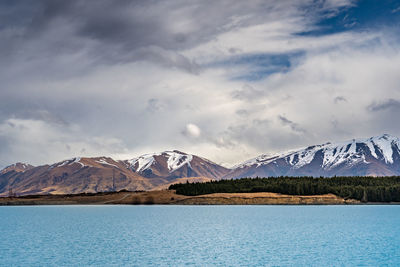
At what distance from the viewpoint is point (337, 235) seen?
76312 mm

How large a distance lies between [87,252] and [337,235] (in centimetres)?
4321

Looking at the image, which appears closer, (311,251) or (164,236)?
(311,251)

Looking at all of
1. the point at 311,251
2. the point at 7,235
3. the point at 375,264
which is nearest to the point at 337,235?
the point at 311,251

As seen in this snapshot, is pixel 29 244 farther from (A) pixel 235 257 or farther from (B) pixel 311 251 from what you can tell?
(B) pixel 311 251

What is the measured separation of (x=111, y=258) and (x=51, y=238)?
25892mm

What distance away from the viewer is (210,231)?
273 ft

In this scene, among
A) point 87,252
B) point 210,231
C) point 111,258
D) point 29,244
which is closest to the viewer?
point 111,258

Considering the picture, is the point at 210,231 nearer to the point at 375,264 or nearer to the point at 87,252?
the point at 87,252

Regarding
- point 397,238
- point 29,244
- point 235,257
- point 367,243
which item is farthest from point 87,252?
point 397,238

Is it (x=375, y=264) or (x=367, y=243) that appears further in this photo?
(x=367, y=243)

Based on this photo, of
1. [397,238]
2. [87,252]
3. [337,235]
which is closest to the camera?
[87,252]

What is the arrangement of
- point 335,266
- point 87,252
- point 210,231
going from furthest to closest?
1. point 210,231
2. point 87,252
3. point 335,266

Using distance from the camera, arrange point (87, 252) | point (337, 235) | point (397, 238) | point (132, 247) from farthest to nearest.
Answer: point (337, 235)
point (397, 238)
point (132, 247)
point (87, 252)

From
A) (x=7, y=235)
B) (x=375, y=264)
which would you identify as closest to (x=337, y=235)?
(x=375, y=264)
